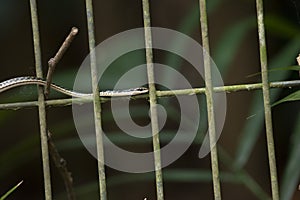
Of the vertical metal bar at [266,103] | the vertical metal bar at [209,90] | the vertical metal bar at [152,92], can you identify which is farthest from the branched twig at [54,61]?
the vertical metal bar at [266,103]

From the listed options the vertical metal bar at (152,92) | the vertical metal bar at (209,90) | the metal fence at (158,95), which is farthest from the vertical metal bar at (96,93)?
the vertical metal bar at (209,90)

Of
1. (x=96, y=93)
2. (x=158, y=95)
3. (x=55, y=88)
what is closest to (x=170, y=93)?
(x=158, y=95)

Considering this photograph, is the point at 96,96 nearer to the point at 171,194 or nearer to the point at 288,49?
the point at 288,49

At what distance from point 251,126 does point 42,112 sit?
2.45 feet

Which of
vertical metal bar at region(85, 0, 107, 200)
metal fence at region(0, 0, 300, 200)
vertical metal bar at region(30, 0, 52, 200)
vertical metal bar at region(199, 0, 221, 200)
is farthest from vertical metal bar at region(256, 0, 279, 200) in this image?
vertical metal bar at region(30, 0, 52, 200)

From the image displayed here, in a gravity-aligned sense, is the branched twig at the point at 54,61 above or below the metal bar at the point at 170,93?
above

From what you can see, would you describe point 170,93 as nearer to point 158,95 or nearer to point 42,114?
point 158,95

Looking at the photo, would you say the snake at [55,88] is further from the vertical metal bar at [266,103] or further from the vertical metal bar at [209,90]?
the vertical metal bar at [266,103]

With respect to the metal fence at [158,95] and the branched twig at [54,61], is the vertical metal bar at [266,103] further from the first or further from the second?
the branched twig at [54,61]

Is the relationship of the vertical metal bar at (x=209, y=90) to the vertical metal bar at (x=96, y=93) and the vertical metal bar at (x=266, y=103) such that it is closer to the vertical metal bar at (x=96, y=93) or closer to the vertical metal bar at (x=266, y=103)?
the vertical metal bar at (x=266, y=103)

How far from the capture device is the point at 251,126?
197cm

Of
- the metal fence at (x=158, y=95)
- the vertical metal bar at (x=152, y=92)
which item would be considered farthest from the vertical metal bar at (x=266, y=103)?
the vertical metal bar at (x=152, y=92)

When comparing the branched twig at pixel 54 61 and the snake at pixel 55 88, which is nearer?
the branched twig at pixel 54 61

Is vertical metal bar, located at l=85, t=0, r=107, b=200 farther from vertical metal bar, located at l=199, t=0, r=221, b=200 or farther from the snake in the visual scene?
vertical metal bar, located at l=199, t=0, r=221, b=200
